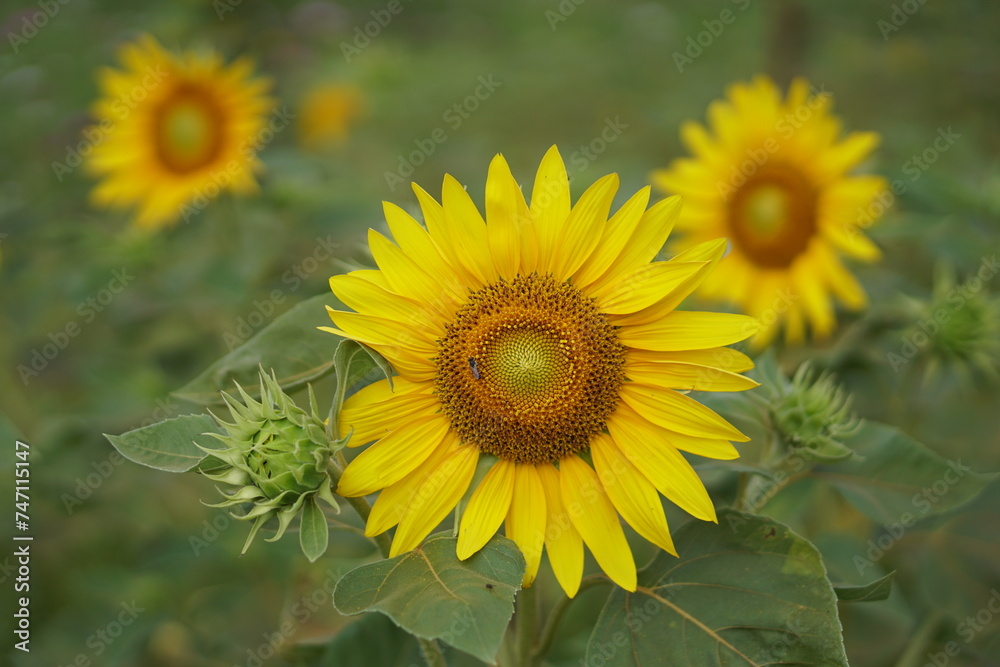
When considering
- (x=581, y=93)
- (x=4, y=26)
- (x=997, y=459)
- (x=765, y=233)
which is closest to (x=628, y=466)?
(x=765, y=233)

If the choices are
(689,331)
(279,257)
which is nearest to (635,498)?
(689,331)

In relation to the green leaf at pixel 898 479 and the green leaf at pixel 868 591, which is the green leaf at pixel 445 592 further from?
the green leaf at pixel 898 479

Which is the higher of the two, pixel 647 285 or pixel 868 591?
pixel 647 285

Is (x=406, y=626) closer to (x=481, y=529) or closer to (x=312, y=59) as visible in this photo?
(x=481, y=529)
